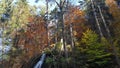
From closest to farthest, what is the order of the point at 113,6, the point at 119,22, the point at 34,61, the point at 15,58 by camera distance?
1. the point at 34,61
2. the point at 119,22
3. the point at 113,6
4. the point at 15,58

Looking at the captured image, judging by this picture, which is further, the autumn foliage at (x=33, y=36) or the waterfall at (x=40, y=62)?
the autumn foliage at (x=33, y=36)

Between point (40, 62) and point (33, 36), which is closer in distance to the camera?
point (40, 62)

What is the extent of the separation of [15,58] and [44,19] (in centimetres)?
711

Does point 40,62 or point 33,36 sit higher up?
point 33,36

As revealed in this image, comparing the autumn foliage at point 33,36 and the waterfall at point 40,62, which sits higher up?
the autumn foliage at point 33,36

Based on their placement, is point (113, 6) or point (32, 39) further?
point (32, 39)

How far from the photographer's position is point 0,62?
3694 centimetres

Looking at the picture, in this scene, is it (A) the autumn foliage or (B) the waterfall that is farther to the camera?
(A) the autumn foliage

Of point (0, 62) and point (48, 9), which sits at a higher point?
point (48, 9)

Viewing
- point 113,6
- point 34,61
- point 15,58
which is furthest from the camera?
point 15,58

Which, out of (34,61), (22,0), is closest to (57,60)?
(34,61)

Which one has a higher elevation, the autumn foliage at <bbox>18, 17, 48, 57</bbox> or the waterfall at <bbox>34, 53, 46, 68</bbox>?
the autumn foliage at <bbox>18, 17, 48, 57</bbox>

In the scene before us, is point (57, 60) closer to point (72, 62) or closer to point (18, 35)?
point (72, 62)

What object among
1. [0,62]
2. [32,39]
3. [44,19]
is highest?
[44,19]
